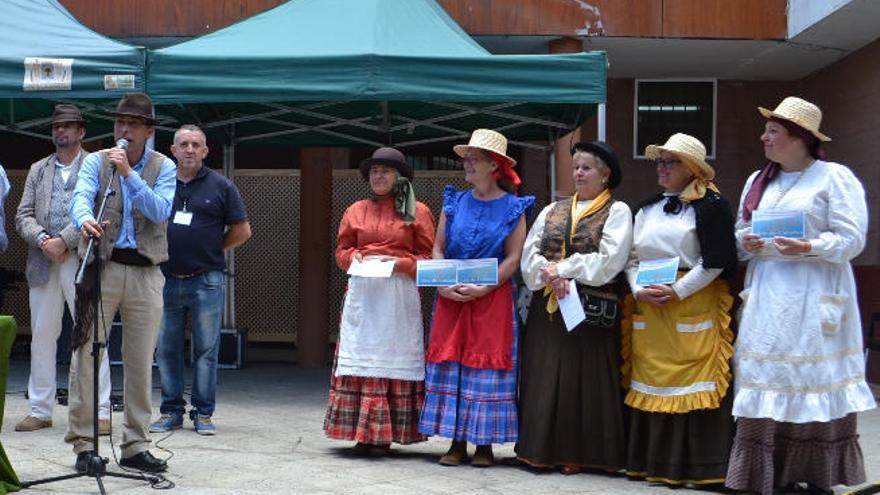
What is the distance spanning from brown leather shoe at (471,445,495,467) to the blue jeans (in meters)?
1.91

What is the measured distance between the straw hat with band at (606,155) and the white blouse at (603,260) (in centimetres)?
21

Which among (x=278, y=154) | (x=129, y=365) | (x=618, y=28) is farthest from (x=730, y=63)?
(x=129, y=365)

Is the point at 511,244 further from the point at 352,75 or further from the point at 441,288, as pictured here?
the point at 352,75

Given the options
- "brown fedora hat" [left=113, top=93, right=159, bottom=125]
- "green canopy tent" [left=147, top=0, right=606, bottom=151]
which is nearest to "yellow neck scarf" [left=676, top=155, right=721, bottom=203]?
"green canopy tent" [left=147, top=0, right=606, bottom=151]

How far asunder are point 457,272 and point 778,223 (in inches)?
69.0

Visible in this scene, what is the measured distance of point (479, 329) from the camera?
6.37 metres

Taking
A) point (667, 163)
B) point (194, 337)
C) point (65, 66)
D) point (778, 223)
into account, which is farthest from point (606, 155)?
point (65, 66)

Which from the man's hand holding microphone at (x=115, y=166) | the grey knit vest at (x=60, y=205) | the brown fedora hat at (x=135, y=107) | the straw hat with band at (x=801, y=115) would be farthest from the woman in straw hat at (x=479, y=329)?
the grey knit vest at (x=60, y=205)

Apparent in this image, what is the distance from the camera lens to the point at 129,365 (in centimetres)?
583

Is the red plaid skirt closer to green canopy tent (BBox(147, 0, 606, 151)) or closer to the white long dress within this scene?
the white long dress

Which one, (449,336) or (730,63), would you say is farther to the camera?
(730,63)

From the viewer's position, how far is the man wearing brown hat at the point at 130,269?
5699mm

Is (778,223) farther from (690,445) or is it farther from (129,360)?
(129,360)

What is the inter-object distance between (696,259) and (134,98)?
301 centimetres
